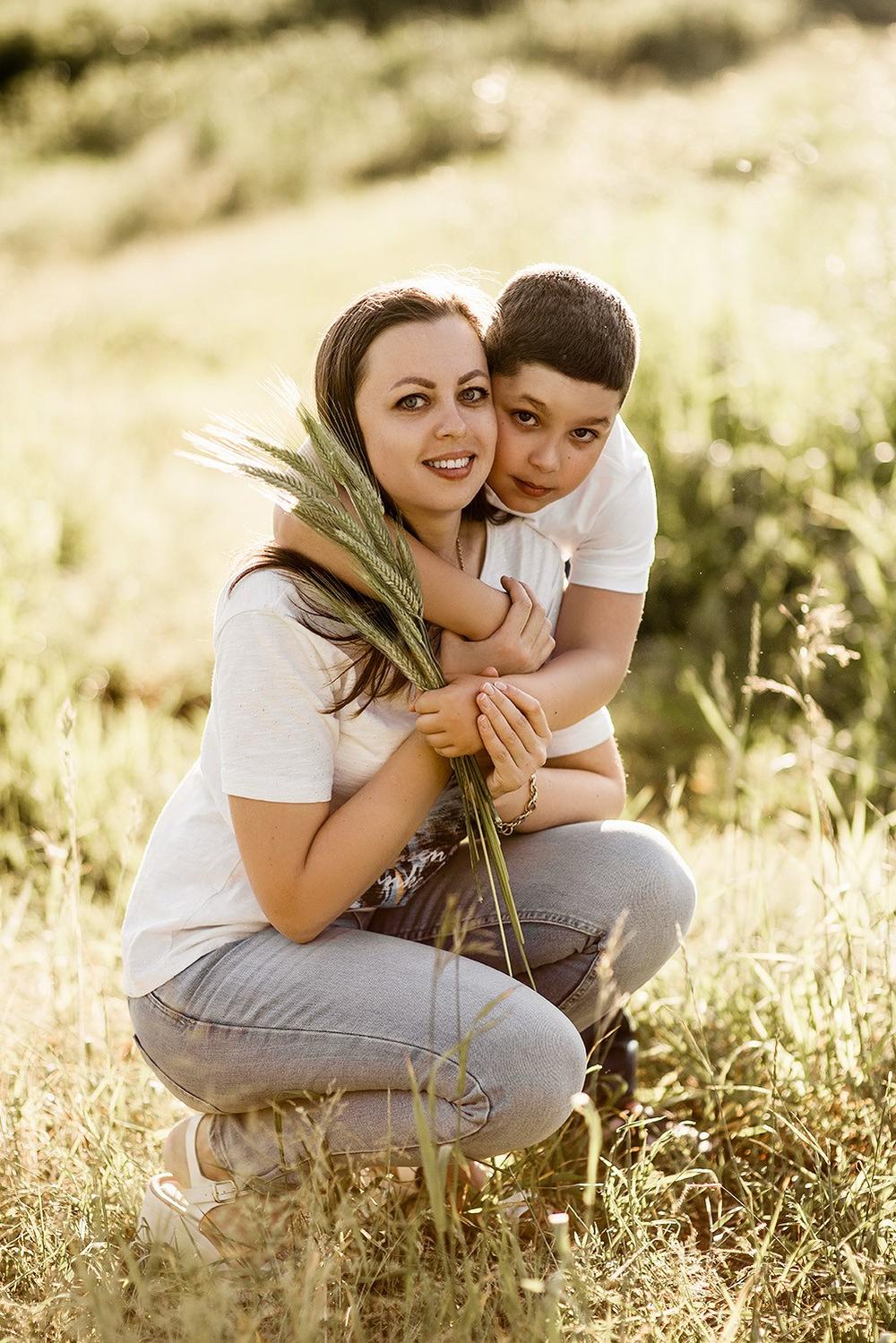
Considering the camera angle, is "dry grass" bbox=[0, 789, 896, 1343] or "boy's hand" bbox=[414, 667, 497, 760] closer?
"dry grass" bbox=[0, 789, 896, 1343]

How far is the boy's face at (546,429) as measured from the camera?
79.4 inches

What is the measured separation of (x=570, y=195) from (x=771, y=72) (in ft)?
26.3

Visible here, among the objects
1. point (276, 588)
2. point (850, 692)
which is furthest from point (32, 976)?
point (850, 692)

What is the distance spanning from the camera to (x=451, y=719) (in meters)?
1.82

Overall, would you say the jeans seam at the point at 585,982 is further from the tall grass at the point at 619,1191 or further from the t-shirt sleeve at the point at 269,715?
Answer: the t-shirt sleeve at the point at 269,715

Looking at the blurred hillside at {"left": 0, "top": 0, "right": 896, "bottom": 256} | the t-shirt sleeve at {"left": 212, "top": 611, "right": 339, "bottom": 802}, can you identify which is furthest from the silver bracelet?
the blurred hillside at {"left": 0, "top": 0, "right": 896, "bottom": 256}

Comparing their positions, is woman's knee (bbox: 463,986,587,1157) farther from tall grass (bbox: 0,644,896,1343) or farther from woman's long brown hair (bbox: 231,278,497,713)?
woman's long brown hair (bbox: 231,278,497,713)

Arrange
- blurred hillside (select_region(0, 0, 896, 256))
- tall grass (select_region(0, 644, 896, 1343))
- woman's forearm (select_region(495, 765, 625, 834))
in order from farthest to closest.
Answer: blurred hillside (select_region(0, 0, 896, 256))
woman's forearm (select_region(495, 765, 625, 834))
tall grass (select_region(0, 644, 896, 1343))

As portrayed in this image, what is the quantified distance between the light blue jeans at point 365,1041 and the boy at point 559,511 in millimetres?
329

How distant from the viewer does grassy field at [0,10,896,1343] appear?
5.88 ft

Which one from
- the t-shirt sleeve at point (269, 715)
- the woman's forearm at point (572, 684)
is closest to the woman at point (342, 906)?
the t-shirt sleeve at point (269, 715)

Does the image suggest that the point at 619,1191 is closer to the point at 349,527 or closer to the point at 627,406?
the point at 349,527

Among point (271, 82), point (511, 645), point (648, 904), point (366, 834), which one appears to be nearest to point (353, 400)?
point (511, 645)

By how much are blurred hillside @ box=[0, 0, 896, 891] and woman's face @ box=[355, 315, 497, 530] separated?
0.38 metres
